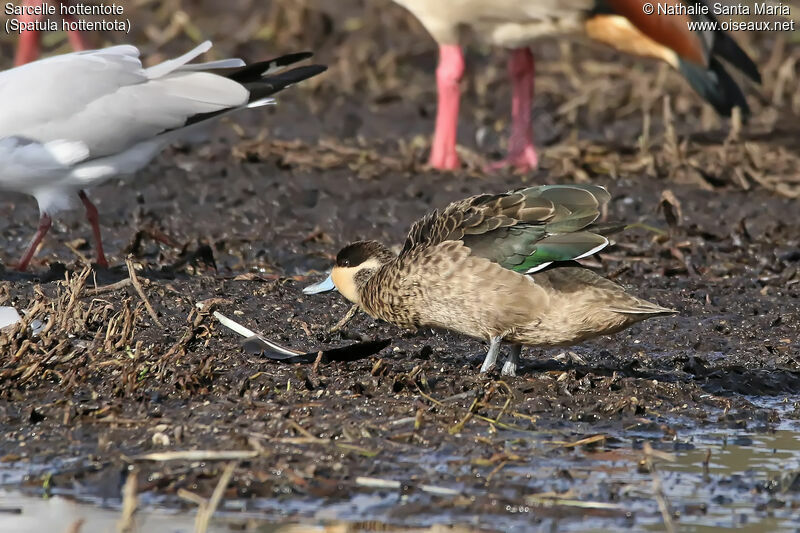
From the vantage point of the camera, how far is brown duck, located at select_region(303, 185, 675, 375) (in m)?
4.85

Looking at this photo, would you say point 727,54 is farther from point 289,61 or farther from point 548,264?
point 548,264

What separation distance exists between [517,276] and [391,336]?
107 centimetres

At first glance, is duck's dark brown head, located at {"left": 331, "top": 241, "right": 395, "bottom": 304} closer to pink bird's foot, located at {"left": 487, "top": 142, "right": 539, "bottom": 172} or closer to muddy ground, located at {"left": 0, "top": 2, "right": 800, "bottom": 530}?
muddy ground, located at {"left": 0, "top": 2, "right": 800, "bottom": 530}

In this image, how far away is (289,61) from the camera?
7.24 m

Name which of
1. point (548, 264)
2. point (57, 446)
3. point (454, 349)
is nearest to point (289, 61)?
point (454, 349)

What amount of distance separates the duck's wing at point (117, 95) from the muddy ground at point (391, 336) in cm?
60

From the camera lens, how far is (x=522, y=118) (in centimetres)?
921

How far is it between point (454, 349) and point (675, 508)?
1910 mm

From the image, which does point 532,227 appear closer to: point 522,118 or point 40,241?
point 40,241

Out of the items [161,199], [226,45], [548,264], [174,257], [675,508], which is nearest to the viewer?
[675,508]

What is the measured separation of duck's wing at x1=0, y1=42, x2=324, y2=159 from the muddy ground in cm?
60

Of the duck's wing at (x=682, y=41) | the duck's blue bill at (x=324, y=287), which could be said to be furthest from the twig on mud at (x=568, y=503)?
the duck's wing at (x=682, y=41)

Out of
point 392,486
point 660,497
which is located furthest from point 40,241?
point 660,497

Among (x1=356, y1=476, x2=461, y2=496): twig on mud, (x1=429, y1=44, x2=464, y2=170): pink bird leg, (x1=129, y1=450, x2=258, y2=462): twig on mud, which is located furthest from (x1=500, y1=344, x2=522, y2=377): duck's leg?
(x1=429, y1=44, x2=464, y2=170): pink bird leg
